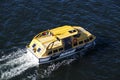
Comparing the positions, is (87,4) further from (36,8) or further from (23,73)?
(23,73)

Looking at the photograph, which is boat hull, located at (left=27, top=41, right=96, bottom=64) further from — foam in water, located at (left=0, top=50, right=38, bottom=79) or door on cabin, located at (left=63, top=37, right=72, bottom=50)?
foam in water, located at (left=0, top=50, right=38, bottom=79)

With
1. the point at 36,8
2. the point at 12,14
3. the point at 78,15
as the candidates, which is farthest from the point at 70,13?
the point at 12,14

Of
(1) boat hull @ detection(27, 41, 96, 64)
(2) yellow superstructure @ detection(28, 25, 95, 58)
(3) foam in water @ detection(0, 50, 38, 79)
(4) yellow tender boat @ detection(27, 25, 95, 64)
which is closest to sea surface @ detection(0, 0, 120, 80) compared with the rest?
(3) foam in water @ detection(0, 50, 38, 79)

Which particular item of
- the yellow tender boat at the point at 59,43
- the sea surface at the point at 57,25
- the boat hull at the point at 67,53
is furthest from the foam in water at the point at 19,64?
the yellow tender boat at the point at 59,43

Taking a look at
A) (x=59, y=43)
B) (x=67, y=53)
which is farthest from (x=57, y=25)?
(x=59, y=43)

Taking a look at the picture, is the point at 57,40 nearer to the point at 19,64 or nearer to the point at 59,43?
the point at 59,43

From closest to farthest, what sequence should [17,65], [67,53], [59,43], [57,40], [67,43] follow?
[17,65]
[59,43]
[57,40]
[67,43]
[67,53]

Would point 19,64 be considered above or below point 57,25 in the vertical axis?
below
